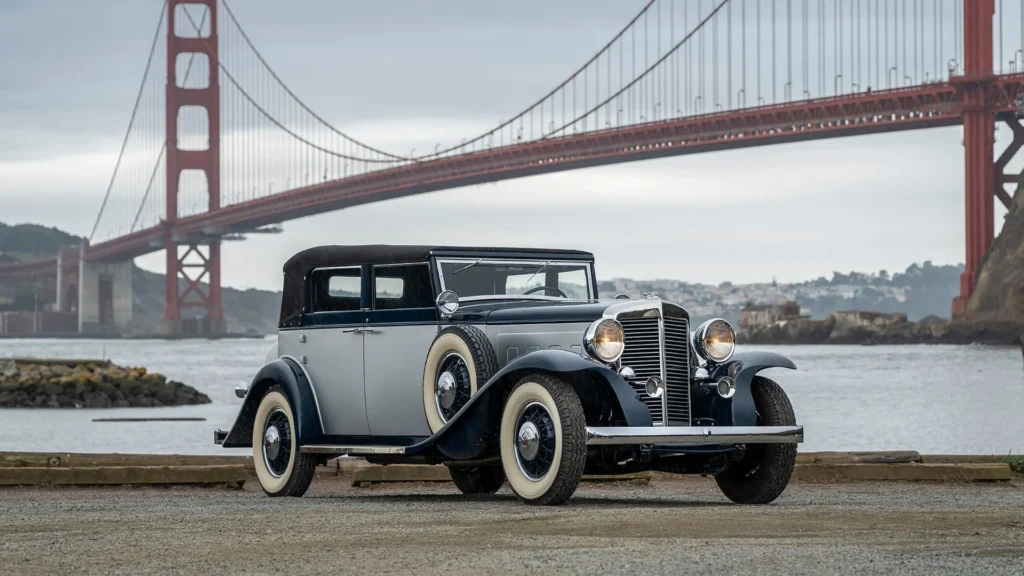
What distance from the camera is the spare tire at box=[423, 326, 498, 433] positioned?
341 inches

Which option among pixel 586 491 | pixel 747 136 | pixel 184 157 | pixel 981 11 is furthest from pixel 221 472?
pixel 184 157

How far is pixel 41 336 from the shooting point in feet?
382

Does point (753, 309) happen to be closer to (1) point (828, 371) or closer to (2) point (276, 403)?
(1) point (828, 371)

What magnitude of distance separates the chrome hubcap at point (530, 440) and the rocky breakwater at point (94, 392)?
3290cm

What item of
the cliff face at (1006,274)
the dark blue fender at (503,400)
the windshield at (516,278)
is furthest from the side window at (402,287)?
the cliff face at (1006,274)

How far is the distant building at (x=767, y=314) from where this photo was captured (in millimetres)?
98625

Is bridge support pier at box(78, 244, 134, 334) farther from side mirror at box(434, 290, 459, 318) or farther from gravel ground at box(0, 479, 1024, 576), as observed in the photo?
gravel ground at box(0, 479, 1024, 576)

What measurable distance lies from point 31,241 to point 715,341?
182 m

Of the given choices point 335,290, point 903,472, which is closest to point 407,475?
point 335,290

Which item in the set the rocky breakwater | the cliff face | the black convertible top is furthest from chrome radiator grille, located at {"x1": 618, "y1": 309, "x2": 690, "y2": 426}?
the cliff face

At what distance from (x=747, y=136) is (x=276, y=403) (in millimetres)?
45461

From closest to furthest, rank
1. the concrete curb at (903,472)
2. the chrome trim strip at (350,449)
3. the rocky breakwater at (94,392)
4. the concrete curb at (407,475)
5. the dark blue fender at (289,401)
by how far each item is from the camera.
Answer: the chrome trim strip at (350,449)
the dark blue fender at (289,401)
the concrete curb at (903,472)
the concrete curb at (407,475)
the rocky breakwater at (94,392)

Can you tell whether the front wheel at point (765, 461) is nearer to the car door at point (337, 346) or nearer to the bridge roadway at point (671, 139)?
the car door at point (337, 346)

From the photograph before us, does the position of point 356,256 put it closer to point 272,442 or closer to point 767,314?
point 272,442
